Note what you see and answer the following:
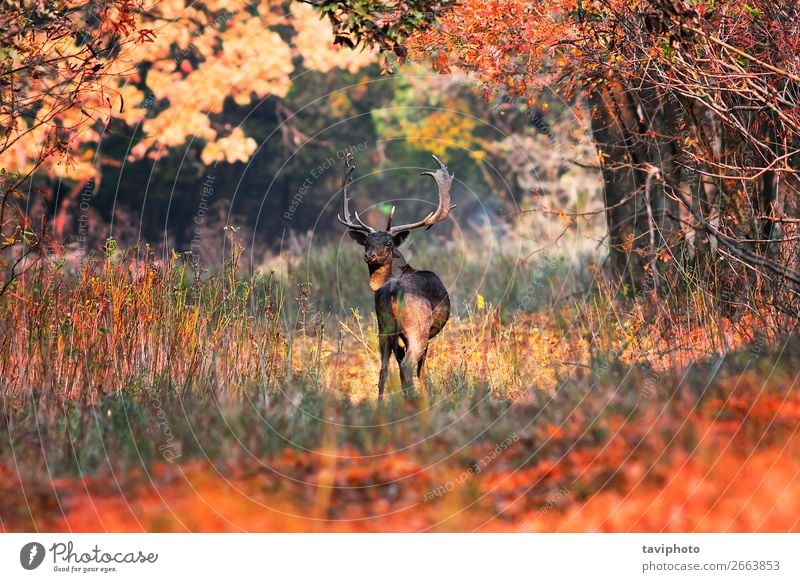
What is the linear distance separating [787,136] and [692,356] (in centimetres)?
217

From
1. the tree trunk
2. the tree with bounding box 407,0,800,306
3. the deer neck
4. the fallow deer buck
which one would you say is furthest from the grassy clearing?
the tree trunk

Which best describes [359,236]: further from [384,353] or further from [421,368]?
[421,368]

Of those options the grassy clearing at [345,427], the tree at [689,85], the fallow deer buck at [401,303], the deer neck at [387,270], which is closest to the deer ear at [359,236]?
the fallow deer buck at [401,303]

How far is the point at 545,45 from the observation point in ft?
35.7

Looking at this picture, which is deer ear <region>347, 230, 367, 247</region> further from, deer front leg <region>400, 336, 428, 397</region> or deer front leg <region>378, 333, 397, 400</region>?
deer front leg <region>400, 336, 428, 397</region>

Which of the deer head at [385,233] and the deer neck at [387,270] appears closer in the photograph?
the deer head at [385,233]

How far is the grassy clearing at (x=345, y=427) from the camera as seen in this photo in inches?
298

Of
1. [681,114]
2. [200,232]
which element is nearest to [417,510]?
[681,114]

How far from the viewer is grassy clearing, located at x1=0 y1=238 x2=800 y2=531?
7.57 meters

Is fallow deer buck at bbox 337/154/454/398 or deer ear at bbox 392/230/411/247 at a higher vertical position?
deer ear at bbox 392/230/411/247

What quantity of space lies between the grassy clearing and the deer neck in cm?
106

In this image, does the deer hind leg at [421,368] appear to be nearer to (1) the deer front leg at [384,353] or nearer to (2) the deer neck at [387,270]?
(1) the deer front leg at [384,353]

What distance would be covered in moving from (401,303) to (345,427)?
2.78 metres

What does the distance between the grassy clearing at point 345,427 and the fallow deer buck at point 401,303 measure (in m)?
0.43
